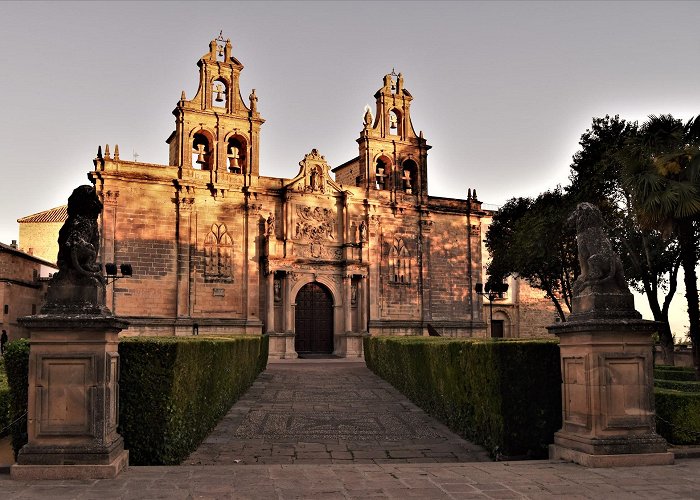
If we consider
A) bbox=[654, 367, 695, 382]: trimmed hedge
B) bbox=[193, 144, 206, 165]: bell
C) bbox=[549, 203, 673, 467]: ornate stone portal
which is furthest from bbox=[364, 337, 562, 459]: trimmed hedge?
bbox=[193, 144, 206, 165]: bell

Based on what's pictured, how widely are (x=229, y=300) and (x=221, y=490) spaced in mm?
22770

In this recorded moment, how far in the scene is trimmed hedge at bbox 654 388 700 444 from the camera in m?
8.80

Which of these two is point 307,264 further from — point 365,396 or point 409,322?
point 365,396

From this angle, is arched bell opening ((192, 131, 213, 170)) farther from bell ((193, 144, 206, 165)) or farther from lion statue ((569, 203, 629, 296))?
lion statue ((569, 203, 629, 296))

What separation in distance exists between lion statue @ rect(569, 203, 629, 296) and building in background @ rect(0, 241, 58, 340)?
33385 mm

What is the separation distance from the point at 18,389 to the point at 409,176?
28.3m

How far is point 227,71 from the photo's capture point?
1192 inches

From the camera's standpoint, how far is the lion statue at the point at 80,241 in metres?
7.00

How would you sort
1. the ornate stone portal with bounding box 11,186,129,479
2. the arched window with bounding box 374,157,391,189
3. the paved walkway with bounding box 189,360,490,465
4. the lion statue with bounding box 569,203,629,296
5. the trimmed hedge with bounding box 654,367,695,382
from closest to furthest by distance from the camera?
the ornate stone portal with bounding box 11,186,129,479, the lion statue with bounding box 569,203,629,296, the paved walkway with bounding box 189,360,490,465, the trimmed hedge with bounding box 654,367,695,382, the arched window with bounding box 374,157,391,189

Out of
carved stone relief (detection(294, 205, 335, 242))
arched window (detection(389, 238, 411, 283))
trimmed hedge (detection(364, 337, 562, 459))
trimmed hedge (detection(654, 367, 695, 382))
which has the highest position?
carved stone relief (detection(294, 205, 335, 242))

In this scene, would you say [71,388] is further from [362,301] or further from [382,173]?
[382,173]

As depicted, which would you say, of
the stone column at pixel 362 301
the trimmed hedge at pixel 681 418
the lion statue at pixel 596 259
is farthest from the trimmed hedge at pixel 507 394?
the stone column at pixel 362 301

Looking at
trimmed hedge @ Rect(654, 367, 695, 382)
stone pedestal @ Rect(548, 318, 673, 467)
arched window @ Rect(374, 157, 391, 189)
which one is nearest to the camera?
stone pedestal @ Rect(548, 318, 673, 467)

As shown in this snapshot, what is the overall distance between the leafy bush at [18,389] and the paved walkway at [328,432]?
2127mm
